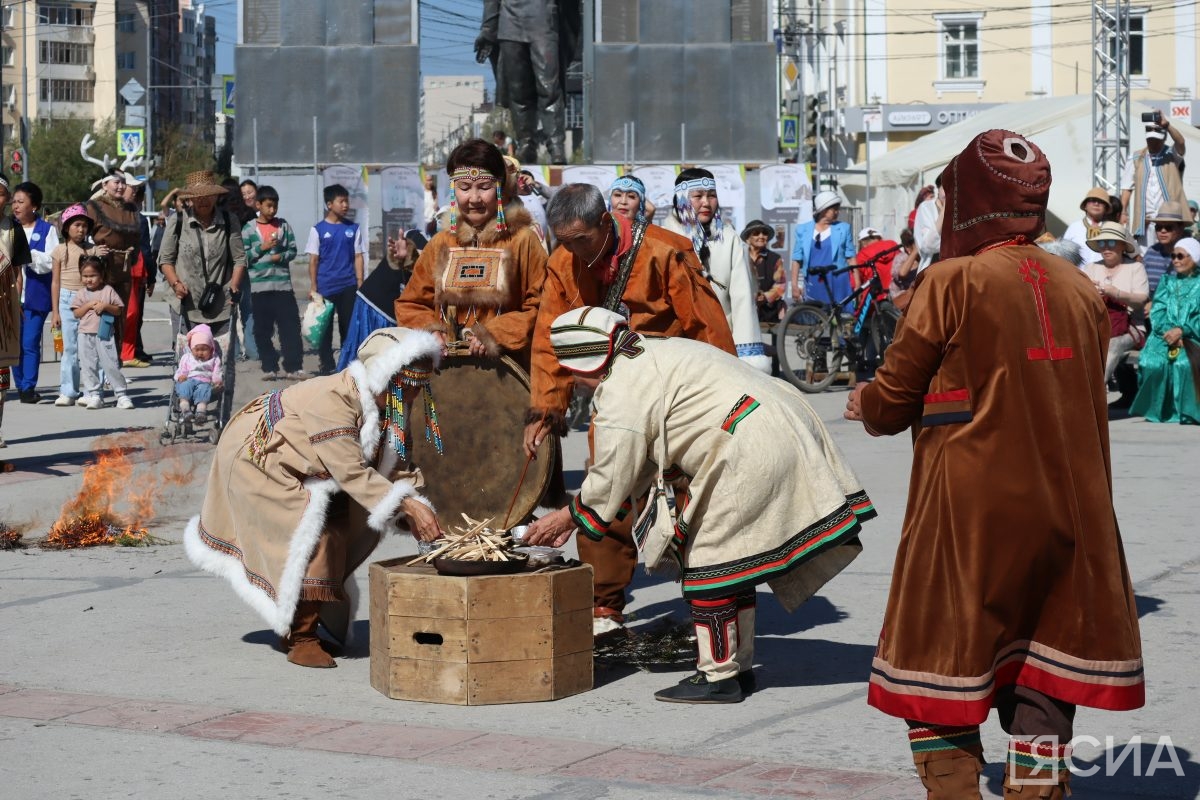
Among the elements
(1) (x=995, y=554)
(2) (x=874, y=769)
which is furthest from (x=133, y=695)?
(1) (x=995, y=554)

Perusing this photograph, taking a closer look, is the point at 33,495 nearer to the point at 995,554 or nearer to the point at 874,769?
the point at 874,769

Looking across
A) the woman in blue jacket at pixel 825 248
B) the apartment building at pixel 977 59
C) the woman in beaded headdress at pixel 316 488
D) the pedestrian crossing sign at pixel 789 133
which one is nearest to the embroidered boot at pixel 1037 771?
the woman in beaded headdress at pixel 316 488

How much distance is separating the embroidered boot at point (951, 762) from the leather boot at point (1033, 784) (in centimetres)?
8

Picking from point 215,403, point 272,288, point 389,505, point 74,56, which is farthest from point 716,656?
point 74,56

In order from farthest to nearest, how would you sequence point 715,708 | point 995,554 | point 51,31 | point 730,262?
point 51,31 → point 730,262 → point 715,708 → point 995,554

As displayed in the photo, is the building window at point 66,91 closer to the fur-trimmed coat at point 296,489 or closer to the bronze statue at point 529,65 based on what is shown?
the bronze statue at point 529,65

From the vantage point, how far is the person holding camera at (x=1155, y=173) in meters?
16.5

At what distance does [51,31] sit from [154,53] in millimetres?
21478

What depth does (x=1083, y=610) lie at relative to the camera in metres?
4.20

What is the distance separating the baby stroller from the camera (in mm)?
13359

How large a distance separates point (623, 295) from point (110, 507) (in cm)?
448

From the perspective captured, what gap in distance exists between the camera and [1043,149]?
3322 cm

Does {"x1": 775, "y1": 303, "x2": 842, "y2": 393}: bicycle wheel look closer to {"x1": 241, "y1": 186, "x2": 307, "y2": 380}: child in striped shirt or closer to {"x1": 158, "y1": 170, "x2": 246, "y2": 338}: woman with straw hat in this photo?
{"x1": 241, "y1": 186, "x2": 307, "y2": 380}: child in striped shirt

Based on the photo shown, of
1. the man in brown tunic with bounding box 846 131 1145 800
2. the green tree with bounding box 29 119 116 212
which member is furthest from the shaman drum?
the green tree with bounding box 29 119 116 212
